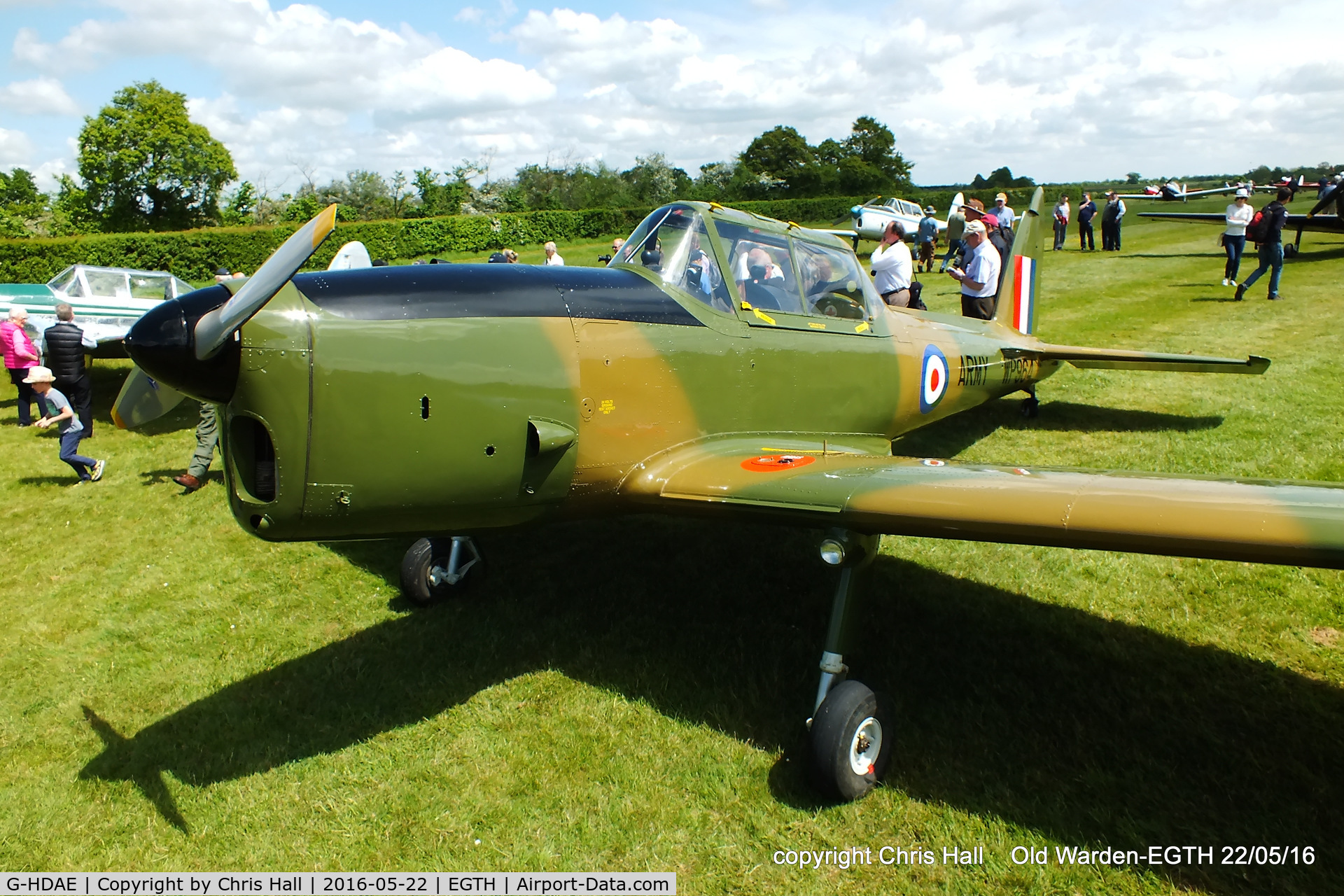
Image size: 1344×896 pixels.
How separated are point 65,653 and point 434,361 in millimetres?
3500

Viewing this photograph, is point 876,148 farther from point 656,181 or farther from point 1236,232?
point 1236,232

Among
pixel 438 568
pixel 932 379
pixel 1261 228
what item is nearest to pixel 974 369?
pixel 932 379

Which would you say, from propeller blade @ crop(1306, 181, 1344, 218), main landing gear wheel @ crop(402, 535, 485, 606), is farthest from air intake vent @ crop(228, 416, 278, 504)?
propeller blade @ crop(1306, 181, 1344, 218)

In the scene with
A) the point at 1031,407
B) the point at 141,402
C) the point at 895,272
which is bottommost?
the point at 1031,407

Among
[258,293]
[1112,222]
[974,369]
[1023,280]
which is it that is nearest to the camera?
[258,293]

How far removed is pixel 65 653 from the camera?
496 centimetres

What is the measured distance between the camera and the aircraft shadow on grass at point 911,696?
11.0 feet

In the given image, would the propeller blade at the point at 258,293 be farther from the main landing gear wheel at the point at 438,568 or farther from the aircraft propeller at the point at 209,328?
the main landing gear wheel at the point at 438,568

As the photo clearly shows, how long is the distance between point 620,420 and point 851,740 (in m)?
1.82

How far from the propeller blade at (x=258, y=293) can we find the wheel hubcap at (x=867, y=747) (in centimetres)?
291

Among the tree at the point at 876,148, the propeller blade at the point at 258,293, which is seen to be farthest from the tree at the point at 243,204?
the propeller blade at the point at 258,293

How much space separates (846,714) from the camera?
3461 mm

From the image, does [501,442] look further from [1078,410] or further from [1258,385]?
[1258,385]

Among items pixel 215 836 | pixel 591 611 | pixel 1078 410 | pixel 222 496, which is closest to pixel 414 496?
pixel 215 836
